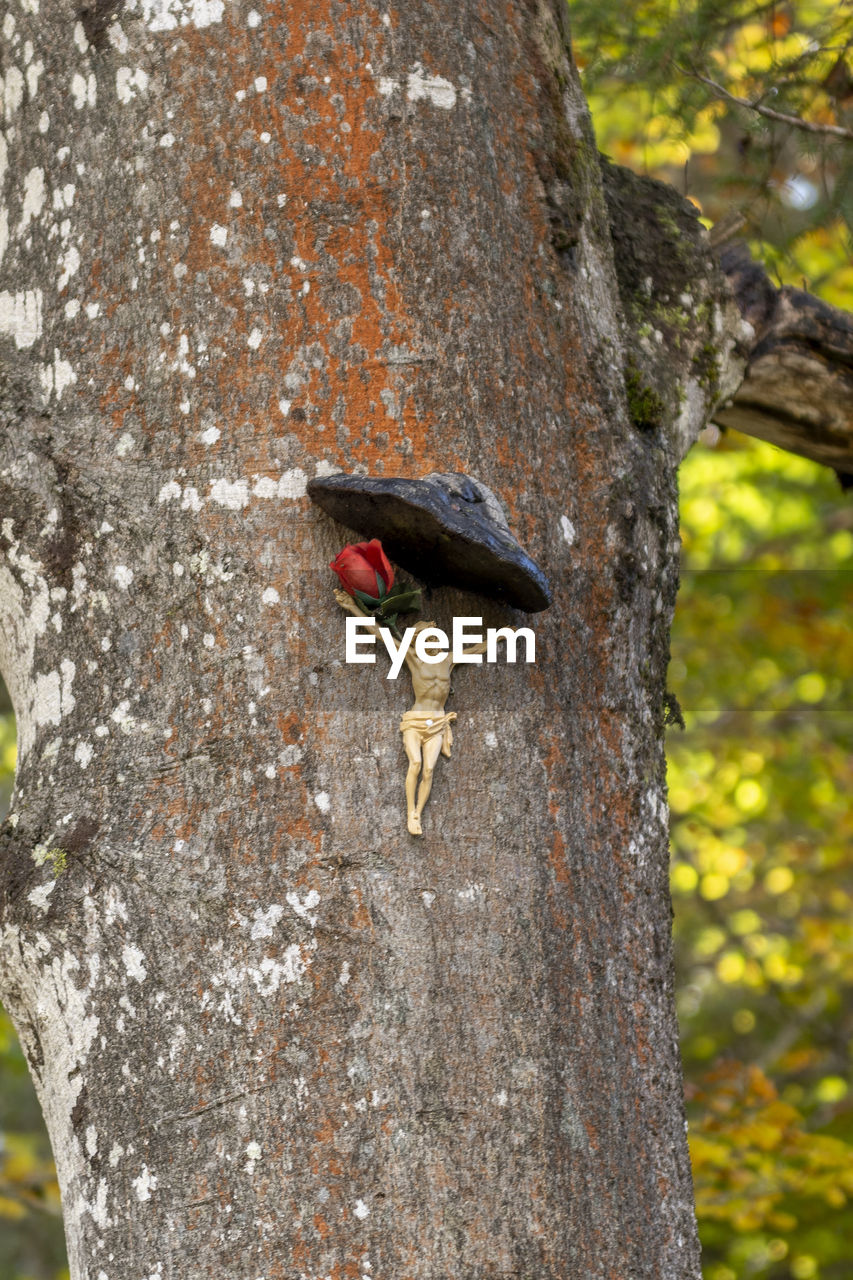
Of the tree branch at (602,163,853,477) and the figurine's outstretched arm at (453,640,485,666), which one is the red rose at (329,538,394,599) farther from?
the tree branch at (602,163,853,477)

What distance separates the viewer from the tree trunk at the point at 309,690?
1.37 metres

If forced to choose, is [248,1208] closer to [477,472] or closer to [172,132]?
[477,472]

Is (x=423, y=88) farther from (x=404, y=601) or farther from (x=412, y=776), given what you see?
(x=412, y=776)

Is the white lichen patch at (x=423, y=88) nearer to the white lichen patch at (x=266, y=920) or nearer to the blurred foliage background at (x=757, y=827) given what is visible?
the white lichen patch at (x=266, y=920)

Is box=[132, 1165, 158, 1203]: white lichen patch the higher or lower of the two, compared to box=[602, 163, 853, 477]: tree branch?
lower

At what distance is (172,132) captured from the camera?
5.37 ft

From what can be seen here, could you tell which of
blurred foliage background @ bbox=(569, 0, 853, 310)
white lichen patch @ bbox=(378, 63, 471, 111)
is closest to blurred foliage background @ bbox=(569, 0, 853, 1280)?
blurred foliage background @ bbox=(569, 0, 853, 310)

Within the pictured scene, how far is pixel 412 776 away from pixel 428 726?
2.5 inches

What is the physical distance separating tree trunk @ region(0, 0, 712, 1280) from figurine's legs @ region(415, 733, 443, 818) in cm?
4

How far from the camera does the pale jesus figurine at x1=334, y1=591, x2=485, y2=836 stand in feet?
4.72

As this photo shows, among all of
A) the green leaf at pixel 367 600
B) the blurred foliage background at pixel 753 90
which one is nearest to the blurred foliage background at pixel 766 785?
the blurred foliage background at pixel 753 90

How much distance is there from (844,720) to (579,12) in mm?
5818

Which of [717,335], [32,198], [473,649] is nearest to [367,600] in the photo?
[473,649]

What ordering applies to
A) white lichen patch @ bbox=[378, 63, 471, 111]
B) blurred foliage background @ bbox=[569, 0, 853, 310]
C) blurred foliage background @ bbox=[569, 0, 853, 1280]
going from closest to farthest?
1. white lichen patch @ bbox=[378, 63, 471, 111]
2. blurred foliage background @ bbox=[569, 0, 853, 310]
3. blurred foliage background @ bbox=[569, 0, 853, 1280]
